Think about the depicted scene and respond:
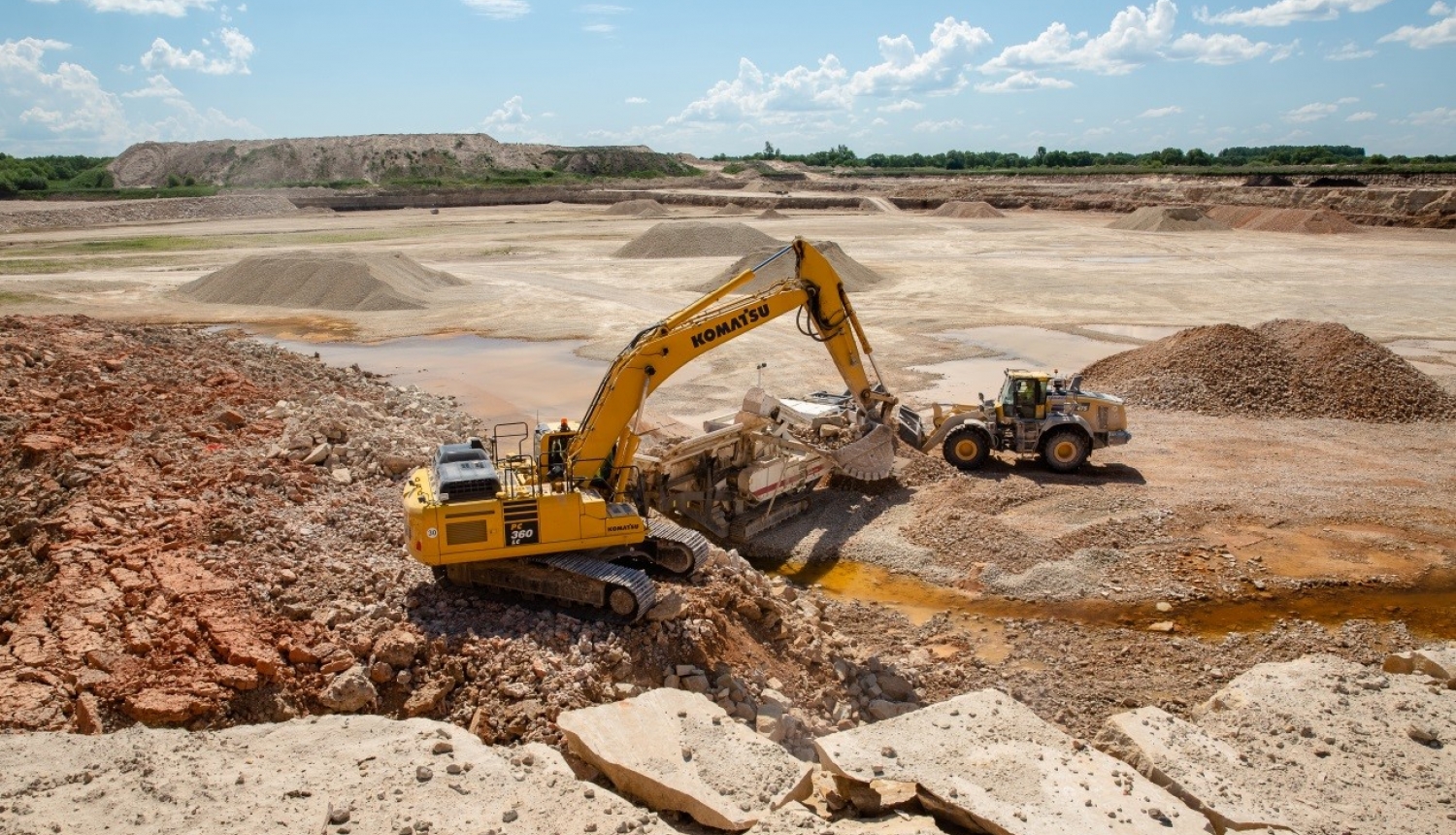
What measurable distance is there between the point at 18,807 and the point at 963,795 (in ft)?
20.5

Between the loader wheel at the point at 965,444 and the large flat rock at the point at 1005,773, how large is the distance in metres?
9.53

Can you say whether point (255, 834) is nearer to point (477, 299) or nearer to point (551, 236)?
point (477, 299)

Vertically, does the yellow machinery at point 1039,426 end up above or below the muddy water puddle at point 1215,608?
above

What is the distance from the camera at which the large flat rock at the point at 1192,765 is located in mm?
7480

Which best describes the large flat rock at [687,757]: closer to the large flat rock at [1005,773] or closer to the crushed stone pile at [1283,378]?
the large flat rock at [1005,773]

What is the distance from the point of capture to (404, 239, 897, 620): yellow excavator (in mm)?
10086

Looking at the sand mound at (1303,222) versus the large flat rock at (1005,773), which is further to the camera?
the sand mound at (1303,222)

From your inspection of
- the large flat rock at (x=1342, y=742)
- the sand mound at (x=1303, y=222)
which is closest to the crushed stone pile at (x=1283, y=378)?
the large flat rock at (x=1342, y=742)

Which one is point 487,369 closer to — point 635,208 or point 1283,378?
point 1283,378

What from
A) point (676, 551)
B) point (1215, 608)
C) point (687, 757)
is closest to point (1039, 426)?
point (1215, 608)

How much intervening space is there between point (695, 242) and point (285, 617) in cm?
3973

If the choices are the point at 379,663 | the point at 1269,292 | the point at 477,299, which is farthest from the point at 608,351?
the point at 1269,292

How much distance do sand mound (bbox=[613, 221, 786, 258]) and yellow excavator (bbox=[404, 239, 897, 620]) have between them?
3510cm

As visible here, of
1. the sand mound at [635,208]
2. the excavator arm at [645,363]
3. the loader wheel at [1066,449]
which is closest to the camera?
the excavator arm at [645,363]
